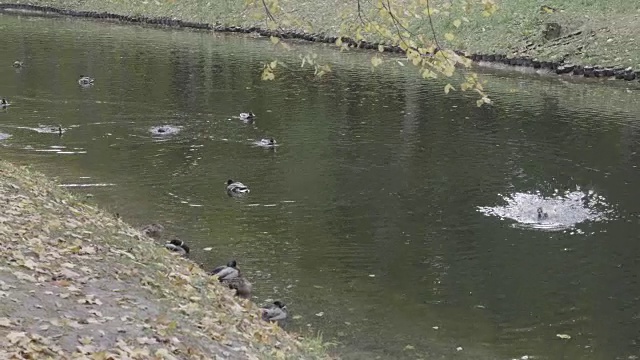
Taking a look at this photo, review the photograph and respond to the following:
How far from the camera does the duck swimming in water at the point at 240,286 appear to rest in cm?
1384

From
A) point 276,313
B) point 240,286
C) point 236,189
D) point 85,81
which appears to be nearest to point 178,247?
point 240,286

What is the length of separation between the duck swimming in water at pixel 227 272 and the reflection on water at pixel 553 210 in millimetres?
7336

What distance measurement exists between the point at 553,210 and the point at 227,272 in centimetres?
936

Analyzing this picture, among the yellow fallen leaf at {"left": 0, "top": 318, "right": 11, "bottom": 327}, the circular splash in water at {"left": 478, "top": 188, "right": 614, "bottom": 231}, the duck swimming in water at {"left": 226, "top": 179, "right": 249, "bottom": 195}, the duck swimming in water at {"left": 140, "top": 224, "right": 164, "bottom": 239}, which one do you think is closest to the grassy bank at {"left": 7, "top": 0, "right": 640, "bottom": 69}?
the circular splash in water at {"left": 478, "top": 188, "right": 614, "bottom": 231}

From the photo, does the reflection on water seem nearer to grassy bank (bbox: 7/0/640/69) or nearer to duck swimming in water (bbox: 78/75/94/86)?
grassy bank (bbox: 7/0/640/69)

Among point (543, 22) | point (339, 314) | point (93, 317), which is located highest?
point (543, 22)

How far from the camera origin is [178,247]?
15781 millimetres

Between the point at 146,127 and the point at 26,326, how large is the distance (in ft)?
67.1

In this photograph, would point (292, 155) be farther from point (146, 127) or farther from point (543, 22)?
point (543, 22)

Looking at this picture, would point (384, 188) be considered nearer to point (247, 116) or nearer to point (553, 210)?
point (553, 210)

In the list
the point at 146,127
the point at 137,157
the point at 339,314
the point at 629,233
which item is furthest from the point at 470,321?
the point at 146,127

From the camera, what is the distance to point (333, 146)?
26.0 meters

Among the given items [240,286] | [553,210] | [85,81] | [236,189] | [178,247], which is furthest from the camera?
[85,81]

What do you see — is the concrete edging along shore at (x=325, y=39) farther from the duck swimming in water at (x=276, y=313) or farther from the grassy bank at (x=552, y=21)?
the duck swimming in water at (x=276, y=313)
